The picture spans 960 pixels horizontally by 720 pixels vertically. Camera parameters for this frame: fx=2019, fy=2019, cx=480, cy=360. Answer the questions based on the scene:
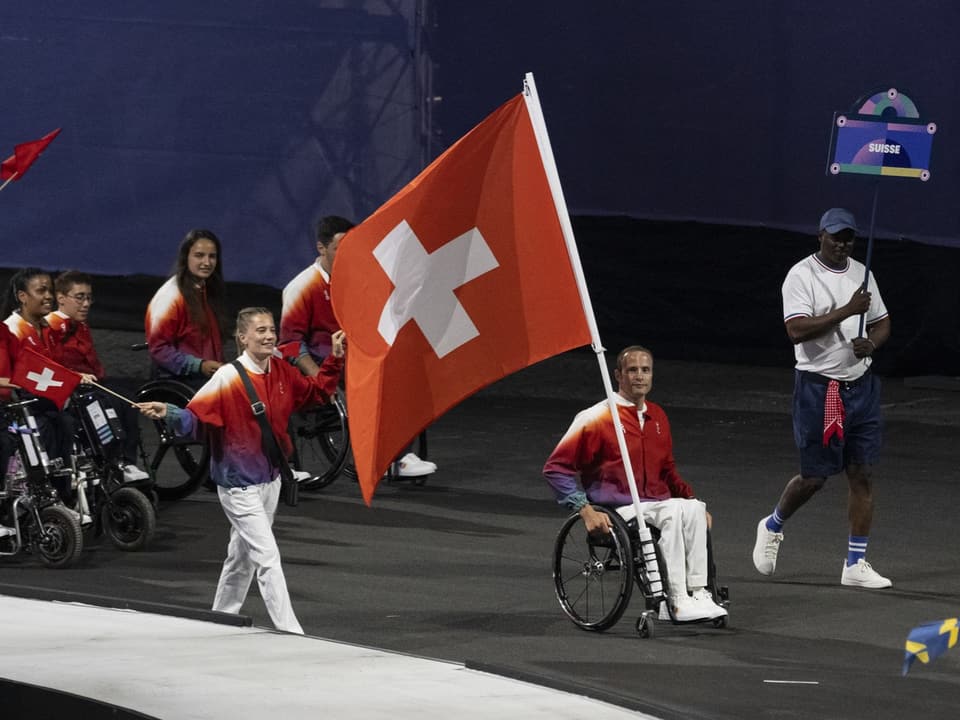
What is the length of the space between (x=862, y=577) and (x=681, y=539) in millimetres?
1424

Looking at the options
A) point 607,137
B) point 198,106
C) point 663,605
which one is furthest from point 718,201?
point 663,605

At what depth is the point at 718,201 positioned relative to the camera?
1775cm

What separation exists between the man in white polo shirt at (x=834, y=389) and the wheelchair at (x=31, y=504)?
3379mm

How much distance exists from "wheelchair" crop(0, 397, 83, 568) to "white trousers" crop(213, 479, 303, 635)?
5.61 feet

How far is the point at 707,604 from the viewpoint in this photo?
8602 millimetres

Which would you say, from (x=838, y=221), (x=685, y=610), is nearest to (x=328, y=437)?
(x=838, y=221)

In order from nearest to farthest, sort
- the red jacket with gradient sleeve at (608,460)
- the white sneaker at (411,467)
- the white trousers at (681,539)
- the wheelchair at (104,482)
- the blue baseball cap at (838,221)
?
the white trousers at (681,539)
the red jacket with gradient sleeve at (608,460)
the blue baseball cap at (838,221)
the wheelchair at (104,482)
the white sneaker at (411,467)

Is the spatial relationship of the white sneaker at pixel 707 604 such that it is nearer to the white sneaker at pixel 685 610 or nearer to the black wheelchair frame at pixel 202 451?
the white sneaker at pixel 685 610

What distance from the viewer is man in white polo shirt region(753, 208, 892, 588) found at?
9.62 metres

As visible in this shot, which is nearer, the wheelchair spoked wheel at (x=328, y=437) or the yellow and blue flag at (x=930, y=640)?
the yellow and blue flag at (x=930, y=640)

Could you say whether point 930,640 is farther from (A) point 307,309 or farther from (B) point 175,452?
(B) point 175,452

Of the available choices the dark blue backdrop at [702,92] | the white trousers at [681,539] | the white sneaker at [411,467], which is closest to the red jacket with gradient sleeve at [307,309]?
the white sneaker at [411,467]

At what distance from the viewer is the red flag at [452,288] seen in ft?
26.0

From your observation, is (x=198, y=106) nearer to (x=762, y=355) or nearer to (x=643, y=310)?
(x=643, y=310)
